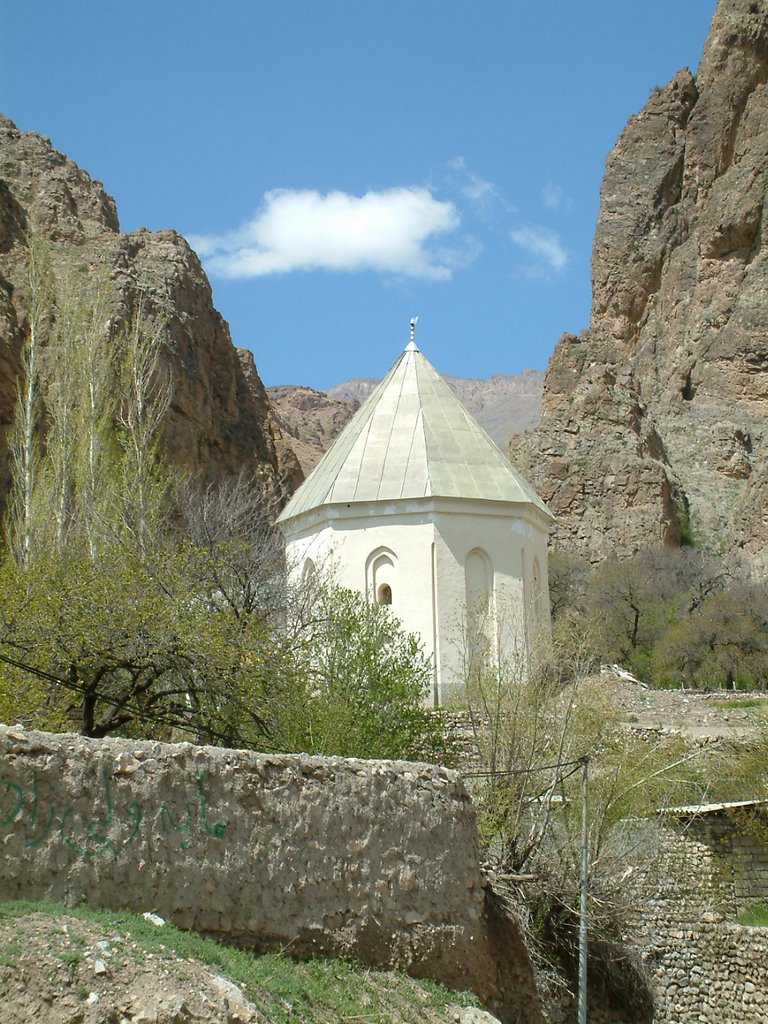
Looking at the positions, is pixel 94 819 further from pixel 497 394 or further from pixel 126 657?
pixel 497 394

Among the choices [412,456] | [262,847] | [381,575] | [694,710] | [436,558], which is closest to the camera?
[262,847]

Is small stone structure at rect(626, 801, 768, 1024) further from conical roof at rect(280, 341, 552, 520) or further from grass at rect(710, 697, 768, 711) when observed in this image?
grass at rect(710, 697, 768, 711)

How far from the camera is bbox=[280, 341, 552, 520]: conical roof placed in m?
17.1

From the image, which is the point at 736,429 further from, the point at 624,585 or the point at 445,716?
the point at 445,716

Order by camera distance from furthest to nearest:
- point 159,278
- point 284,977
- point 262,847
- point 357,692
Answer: point 159,278 < point 357,692 < point 262,847 < point 284,977

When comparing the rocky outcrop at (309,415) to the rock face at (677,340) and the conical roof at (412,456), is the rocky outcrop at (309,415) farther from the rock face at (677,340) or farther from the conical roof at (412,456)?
the conical roof at (412,456)

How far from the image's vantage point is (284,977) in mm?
6723

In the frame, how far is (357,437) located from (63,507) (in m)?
5.43

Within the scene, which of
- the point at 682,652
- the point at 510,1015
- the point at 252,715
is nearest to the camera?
the point at 510,1015

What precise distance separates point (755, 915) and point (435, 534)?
6.51 metres

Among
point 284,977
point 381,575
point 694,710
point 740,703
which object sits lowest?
point 284,977

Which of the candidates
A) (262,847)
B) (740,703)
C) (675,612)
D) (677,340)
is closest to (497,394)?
(677,340)

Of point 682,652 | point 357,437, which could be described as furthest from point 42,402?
point 682,652

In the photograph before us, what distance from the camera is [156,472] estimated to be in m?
21.0
